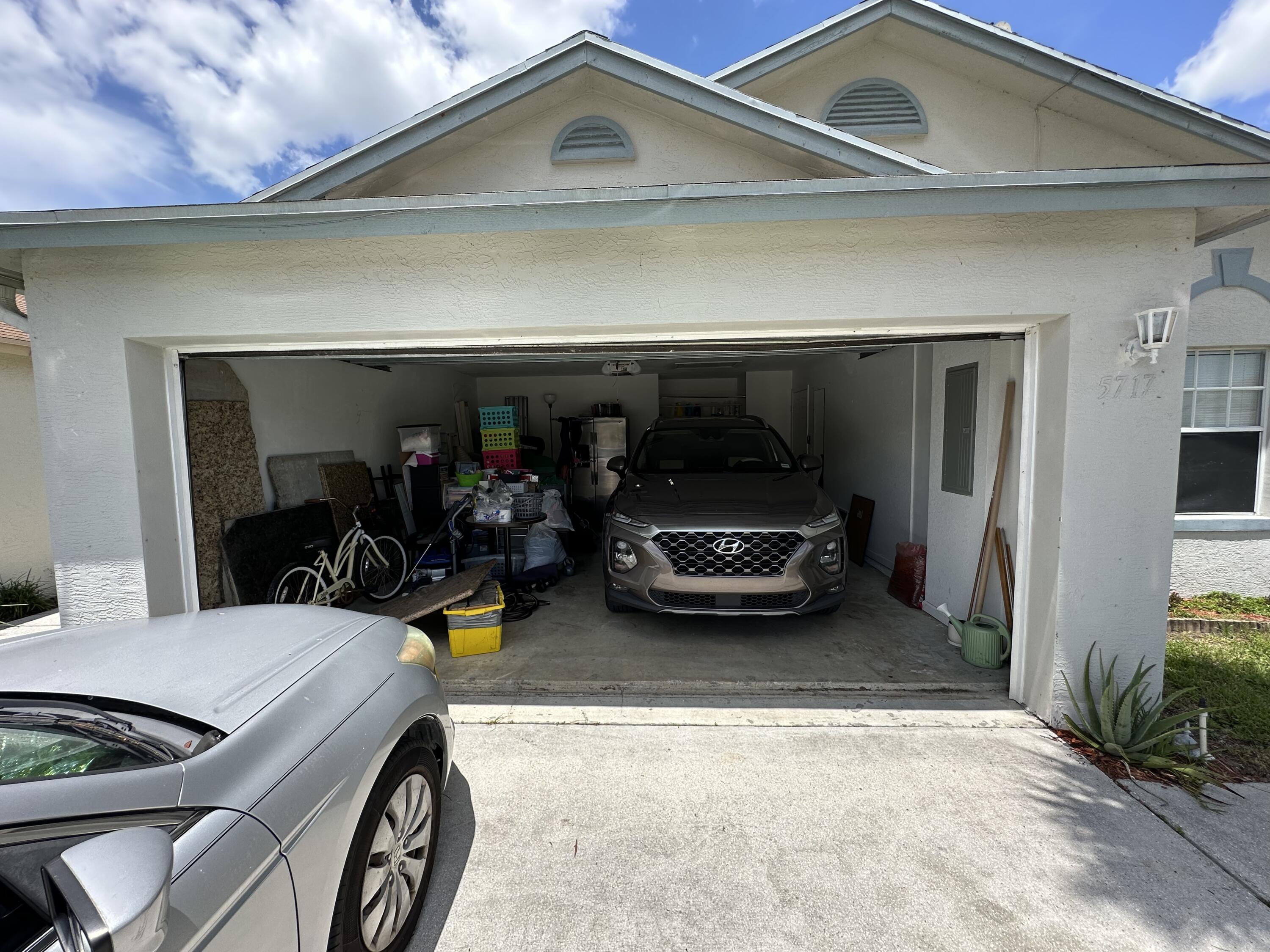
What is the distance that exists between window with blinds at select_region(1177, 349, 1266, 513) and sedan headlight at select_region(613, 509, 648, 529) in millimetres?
4723

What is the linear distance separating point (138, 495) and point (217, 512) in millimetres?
1210

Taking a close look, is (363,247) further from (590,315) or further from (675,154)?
(675,154)

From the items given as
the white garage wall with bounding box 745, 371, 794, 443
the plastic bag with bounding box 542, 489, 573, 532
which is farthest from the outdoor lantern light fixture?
the white garage wall with bounding box 745, 371, 794, 443

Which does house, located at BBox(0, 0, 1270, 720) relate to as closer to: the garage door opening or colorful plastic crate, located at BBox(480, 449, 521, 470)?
the garage door opening

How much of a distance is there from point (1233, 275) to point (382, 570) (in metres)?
8.10

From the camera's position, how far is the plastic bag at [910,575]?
197 inches

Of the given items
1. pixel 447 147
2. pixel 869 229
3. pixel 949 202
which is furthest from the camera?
pixel 447 147

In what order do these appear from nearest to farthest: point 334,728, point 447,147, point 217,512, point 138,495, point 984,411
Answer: point 334,728 → point 138,495 → point 447,147 → point 984,411 → point 217,512

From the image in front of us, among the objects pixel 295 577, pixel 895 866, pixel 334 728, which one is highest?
pixel 334 728

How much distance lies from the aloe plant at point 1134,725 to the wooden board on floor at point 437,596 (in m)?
3.99

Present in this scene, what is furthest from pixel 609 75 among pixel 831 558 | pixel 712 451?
pixel 831 558

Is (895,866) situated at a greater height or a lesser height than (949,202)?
lesser

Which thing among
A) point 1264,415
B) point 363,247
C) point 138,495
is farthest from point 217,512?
point 1264,415

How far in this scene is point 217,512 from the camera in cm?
439
